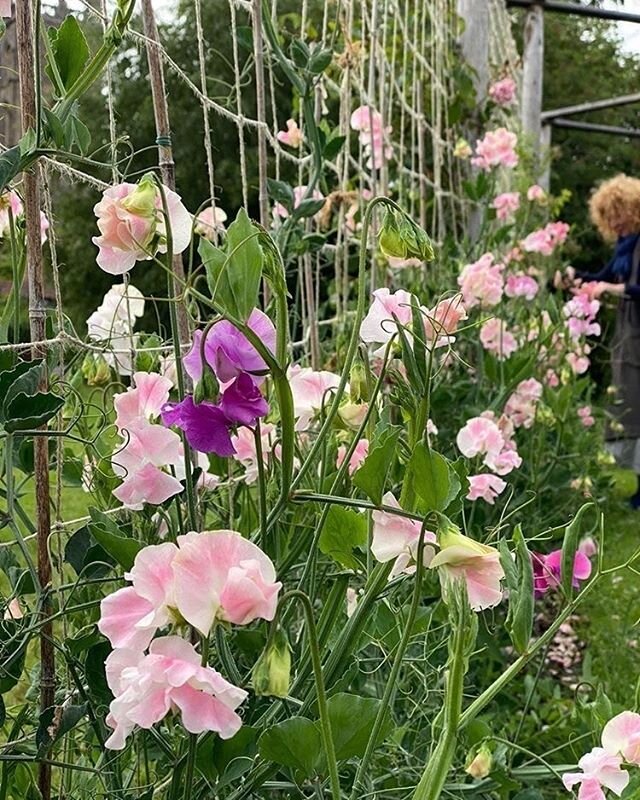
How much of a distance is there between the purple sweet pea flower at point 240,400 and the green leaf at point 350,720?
16cm

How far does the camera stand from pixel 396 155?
2.87 metres

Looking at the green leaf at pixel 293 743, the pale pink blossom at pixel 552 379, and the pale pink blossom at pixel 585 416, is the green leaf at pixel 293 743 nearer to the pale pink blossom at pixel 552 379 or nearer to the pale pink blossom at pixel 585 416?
the pale pink blossom at pixel 552 379

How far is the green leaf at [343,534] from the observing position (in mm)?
632

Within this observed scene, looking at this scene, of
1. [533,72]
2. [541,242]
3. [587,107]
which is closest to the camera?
[541,242]

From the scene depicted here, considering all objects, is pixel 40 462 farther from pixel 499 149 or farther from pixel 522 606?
pixel 499 149

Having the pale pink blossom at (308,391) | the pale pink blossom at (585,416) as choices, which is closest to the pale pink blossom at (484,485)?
the pale pink blossom at (308,391)

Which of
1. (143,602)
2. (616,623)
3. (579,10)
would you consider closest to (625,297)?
(579,10)

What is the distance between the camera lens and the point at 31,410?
1.74 feet

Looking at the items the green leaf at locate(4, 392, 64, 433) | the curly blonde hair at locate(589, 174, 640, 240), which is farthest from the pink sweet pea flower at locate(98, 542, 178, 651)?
the curly blonde hair at locate(589, 174, 640, 240)

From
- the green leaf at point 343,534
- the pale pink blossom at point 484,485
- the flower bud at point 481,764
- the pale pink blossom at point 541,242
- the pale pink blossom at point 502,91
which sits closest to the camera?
the green leaf at point 343,534

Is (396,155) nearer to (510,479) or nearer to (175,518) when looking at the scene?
(510,479)

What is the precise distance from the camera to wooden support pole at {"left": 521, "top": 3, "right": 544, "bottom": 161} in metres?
3.86

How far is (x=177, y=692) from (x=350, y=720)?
0.15 m

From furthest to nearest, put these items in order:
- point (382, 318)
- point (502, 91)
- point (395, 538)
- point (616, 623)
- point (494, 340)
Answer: point (502, 91)
point (616, 623)
point (494, 340)
point (382, 318)
point (395, 538)
